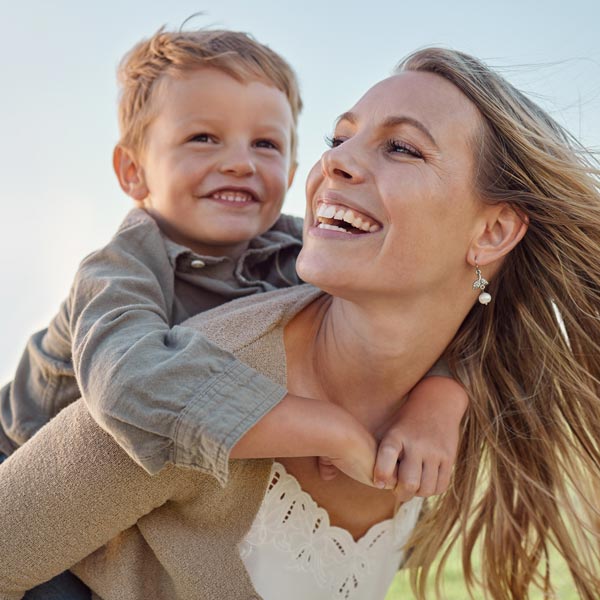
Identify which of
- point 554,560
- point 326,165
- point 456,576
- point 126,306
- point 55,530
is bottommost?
point 456,576

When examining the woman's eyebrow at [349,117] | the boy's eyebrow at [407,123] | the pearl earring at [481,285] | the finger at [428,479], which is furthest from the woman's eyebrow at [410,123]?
the finger at [428,479]

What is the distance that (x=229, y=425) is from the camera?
1921mm

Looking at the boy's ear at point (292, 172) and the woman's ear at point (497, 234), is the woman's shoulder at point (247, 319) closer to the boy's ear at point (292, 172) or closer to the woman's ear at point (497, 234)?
the woman's ear at point (497, 234)

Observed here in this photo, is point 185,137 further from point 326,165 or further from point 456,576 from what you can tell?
point 456,576

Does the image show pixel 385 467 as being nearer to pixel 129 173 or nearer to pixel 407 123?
pixel 407 123

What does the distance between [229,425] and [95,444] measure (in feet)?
1.39

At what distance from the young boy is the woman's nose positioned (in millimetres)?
629

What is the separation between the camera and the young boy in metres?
1.96

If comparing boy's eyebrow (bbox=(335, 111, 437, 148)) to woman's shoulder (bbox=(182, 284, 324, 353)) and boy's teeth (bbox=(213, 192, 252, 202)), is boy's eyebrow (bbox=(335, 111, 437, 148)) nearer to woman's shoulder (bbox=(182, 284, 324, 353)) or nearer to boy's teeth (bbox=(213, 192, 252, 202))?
woman's shoulder (bbox=(182, 284, 324, 353))

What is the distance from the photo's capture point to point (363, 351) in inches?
97.7

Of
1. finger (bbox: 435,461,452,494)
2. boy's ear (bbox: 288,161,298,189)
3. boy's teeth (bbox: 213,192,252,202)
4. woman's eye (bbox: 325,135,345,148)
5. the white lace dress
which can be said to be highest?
woman's eye (bbox: 325,135,345,148)

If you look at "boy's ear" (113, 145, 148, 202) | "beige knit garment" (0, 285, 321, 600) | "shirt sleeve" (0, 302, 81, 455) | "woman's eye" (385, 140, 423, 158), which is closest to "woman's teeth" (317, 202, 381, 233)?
"woman's eye" (385, 140, 423, 158)

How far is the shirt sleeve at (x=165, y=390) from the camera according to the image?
1.91 m

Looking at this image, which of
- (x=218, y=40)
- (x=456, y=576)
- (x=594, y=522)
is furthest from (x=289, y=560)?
(x=456, y=576)
